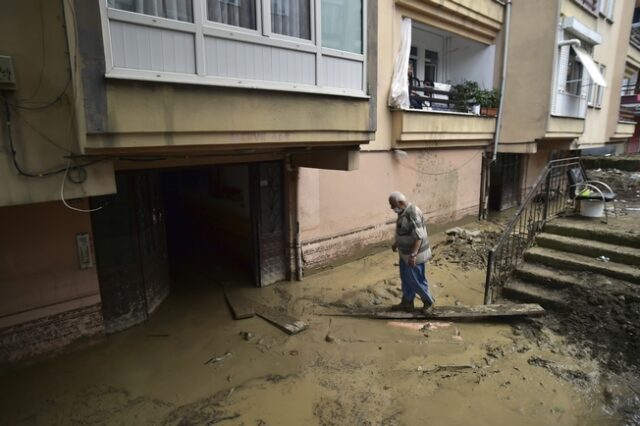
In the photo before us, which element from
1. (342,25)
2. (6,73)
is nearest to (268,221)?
(342,25)

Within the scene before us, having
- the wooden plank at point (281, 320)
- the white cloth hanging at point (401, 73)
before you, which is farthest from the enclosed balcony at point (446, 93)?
the wooden plank at point (281, 320)

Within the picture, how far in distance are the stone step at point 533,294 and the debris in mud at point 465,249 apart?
192cm

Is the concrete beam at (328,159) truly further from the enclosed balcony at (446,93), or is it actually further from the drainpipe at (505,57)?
the drainpipe at (505,57)

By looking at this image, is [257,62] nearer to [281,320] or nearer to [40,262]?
[40,262]

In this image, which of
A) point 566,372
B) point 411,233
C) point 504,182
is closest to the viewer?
point 566,372

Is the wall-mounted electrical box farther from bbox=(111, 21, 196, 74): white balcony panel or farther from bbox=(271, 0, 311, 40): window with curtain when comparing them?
bbox=(271, 0, 311, 40): window with curtain

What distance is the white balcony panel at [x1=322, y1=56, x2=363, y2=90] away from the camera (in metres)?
4.87

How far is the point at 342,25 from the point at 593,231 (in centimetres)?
544

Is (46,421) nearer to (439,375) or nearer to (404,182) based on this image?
(439,375)

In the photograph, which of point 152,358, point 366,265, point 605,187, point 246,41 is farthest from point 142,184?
point 605,187

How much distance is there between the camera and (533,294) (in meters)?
5.78

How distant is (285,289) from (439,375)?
11.2 ft

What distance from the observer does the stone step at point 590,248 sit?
229 inches

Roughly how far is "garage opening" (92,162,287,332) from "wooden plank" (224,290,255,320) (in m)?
0.53
